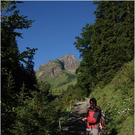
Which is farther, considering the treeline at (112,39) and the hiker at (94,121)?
the treeline at (112,39)

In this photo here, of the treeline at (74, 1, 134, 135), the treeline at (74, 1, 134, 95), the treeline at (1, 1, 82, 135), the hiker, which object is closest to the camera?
the hiker

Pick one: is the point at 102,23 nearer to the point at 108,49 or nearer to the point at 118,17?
the point at 118,17

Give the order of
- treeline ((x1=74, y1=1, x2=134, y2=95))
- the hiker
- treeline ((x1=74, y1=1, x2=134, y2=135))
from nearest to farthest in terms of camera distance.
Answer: the hiker, treeline ((x1=74, y1=1, x2=134, y2=135)), treeline ((x1=74, y1=1, x2=134, y2=95))

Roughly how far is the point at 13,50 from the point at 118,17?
811 inches

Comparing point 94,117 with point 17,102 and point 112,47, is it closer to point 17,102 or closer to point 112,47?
point 17,102

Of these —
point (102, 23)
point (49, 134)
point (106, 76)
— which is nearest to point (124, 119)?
point (49, 134)

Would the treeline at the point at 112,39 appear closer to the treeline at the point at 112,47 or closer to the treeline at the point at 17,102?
the treeline at the point at 112,47

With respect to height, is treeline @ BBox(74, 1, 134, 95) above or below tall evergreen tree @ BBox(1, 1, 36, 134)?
above

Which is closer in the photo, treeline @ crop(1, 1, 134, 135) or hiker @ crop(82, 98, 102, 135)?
hiker @ crop(82, 98, 102, 135)

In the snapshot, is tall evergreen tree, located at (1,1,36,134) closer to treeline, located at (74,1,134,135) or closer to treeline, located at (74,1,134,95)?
treeline, located at (74,1,134,135)

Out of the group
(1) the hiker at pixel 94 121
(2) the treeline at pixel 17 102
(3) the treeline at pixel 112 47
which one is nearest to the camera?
(1) the hiker at pixel 94 121

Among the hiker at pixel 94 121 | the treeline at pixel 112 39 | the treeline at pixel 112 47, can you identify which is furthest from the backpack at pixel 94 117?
the treeline at pixel 112 39

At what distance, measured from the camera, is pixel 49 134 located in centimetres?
852

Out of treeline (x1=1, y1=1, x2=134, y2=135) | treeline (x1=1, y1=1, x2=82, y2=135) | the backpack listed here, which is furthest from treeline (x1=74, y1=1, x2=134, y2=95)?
the backpack
